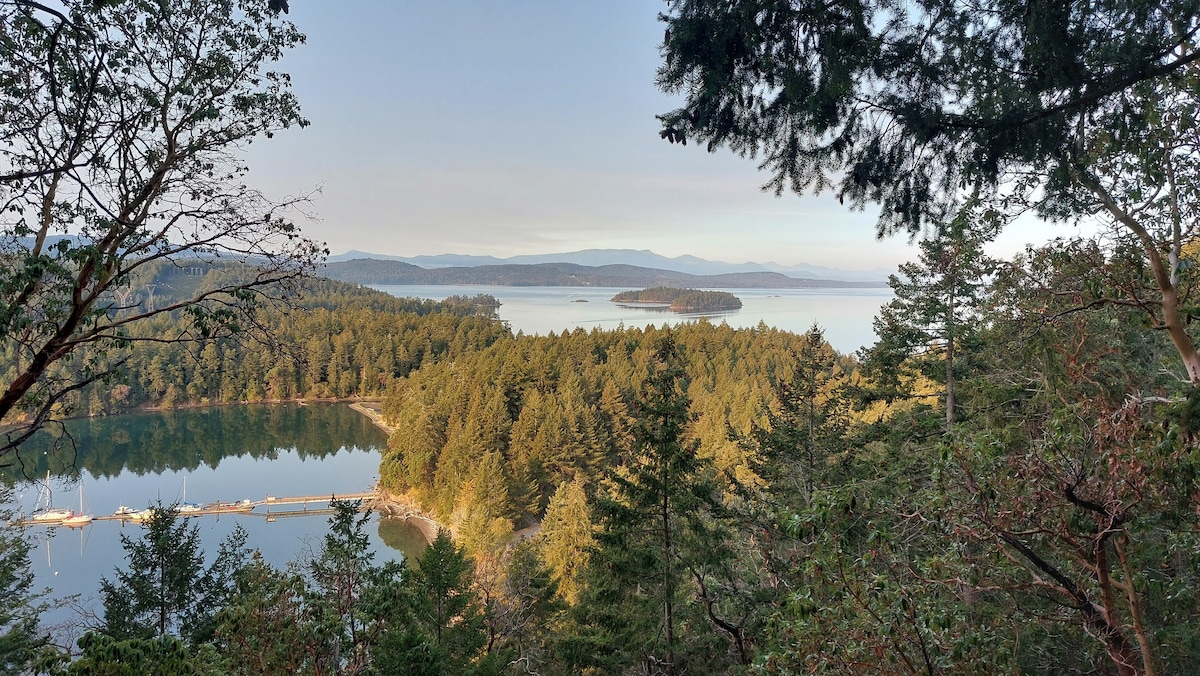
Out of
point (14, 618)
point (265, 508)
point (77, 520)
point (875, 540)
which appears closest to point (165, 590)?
point (14, 618)

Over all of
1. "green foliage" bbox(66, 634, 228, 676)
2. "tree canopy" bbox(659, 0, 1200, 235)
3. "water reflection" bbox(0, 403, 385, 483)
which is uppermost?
"tree canopy" bbox(659, 0, 1200, 235)

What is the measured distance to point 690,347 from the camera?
4606cm

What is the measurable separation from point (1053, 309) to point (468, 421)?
2679 cm

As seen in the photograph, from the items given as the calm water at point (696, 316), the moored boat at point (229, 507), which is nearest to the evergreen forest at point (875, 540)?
the moored boat at point (229, 507)

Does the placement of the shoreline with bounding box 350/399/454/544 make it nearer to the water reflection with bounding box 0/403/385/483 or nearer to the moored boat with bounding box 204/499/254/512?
the moored boat with bounding box 204/499/254/512

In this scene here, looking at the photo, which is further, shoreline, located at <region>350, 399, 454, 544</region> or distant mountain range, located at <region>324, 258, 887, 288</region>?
distant mountain range, located at <region>324, 258, 887, 288</region>

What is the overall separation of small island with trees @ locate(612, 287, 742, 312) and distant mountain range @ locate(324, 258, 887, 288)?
17.9m

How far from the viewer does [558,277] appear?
15162 centimetres

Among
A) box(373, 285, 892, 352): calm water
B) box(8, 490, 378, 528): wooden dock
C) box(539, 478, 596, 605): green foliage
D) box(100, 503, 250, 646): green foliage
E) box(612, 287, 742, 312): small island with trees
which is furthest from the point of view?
box(612, 287, 742, 312): small island with trees

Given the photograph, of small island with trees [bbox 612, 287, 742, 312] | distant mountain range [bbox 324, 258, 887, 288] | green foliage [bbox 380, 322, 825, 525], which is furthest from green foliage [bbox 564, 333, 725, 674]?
distant mountain range [bbox 324, 258, 887, 288]

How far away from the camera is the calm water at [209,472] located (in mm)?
21875

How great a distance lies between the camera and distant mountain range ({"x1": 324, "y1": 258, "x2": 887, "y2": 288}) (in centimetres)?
14162

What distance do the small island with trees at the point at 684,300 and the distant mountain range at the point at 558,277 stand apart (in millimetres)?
17919

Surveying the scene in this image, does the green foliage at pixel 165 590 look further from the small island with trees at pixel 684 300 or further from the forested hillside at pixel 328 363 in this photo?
the small island with trees at pixel 684 300
